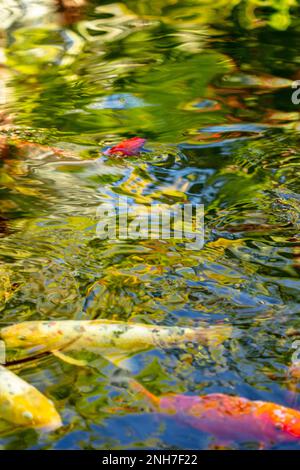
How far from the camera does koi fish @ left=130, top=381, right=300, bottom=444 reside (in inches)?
90.1

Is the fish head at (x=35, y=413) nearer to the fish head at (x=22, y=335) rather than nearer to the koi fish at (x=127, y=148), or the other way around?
the fish head at (x=22, y=335)

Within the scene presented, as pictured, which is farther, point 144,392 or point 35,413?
point 144,392

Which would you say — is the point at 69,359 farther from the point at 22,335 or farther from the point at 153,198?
the point at 153,198

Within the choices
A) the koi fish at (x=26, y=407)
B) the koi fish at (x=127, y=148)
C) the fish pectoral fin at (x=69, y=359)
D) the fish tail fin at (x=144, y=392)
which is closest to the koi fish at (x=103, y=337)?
the fish pectoral fin at (x=69, y=359)

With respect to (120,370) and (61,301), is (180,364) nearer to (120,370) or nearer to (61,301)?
(120,370)

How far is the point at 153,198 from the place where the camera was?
13.3 feet

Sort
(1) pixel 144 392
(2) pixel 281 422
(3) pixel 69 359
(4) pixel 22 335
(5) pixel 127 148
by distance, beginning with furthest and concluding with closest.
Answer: (5) pixel 127 148 < (4) pixel 22 335 < (3) pixel 69 359 < (1) pixel 144 392 < (2) pixel 281 422

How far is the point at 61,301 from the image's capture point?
121 inches

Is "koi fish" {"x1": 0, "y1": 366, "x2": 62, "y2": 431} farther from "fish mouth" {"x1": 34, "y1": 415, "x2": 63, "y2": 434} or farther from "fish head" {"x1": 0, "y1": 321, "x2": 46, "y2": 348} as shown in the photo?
"fish head" {"x1": 0, "y1": 321, "x2": 46, "y2": 348}

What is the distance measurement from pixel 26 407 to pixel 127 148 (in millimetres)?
2603

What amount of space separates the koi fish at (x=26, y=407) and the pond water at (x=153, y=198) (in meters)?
0.05

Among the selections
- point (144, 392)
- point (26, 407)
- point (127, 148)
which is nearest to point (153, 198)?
point (127, 148)

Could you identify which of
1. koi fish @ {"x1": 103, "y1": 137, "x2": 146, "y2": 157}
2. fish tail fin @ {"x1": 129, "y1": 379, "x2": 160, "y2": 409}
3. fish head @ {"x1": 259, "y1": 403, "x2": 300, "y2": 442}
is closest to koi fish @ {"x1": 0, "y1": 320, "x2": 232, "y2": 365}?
→ fish tail fin @ {"x1": 129, "y1": 379, "x2": 160, "y2": 409}

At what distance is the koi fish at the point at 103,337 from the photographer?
274 centimetres
